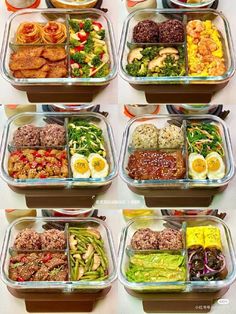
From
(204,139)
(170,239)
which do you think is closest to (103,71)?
(204,139)

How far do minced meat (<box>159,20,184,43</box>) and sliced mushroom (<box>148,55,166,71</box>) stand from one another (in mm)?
125

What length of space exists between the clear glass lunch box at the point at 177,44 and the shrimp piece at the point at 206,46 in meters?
0.08

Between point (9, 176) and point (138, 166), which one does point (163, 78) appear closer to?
point (138, 166)

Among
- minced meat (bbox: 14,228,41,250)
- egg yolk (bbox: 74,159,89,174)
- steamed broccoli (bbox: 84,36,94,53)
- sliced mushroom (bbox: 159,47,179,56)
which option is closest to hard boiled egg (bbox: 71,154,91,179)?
egg yolk (bbox: 74,159,89,174)

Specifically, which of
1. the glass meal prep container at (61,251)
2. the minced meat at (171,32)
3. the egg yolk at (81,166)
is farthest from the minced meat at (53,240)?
the minced meat at (171,32)

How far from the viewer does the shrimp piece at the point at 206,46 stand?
5.43m

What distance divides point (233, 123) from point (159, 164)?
567mm

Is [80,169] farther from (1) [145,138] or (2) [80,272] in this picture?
(2) [80,272]


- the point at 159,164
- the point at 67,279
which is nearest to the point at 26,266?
the point at 67,279

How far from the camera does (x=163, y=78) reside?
5320 mm

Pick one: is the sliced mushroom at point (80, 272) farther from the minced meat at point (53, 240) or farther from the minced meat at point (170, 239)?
the minced meat at point (170, 239)

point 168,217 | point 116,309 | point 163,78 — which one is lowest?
point 116,309

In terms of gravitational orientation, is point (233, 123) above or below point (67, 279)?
above

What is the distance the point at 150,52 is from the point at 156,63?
0.09m
